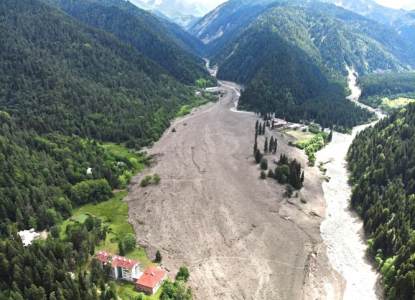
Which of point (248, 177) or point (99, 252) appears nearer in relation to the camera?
point (99, 252)

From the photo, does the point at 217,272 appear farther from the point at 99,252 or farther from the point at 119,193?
the point at 119,193

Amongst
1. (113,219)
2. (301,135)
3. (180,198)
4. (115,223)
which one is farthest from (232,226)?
(301,135)

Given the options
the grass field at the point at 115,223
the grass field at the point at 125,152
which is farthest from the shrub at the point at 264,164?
the grass field at the point at 115,223

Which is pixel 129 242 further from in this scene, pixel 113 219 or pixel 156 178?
pixel 156 178

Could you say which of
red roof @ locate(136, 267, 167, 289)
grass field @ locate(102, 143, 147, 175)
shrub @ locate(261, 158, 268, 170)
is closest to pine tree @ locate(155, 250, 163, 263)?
red roof @ locate(136, 267, 167, 289)

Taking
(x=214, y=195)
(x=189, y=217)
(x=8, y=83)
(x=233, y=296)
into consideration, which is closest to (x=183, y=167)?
(x=214, y=195)

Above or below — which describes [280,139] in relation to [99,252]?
above
